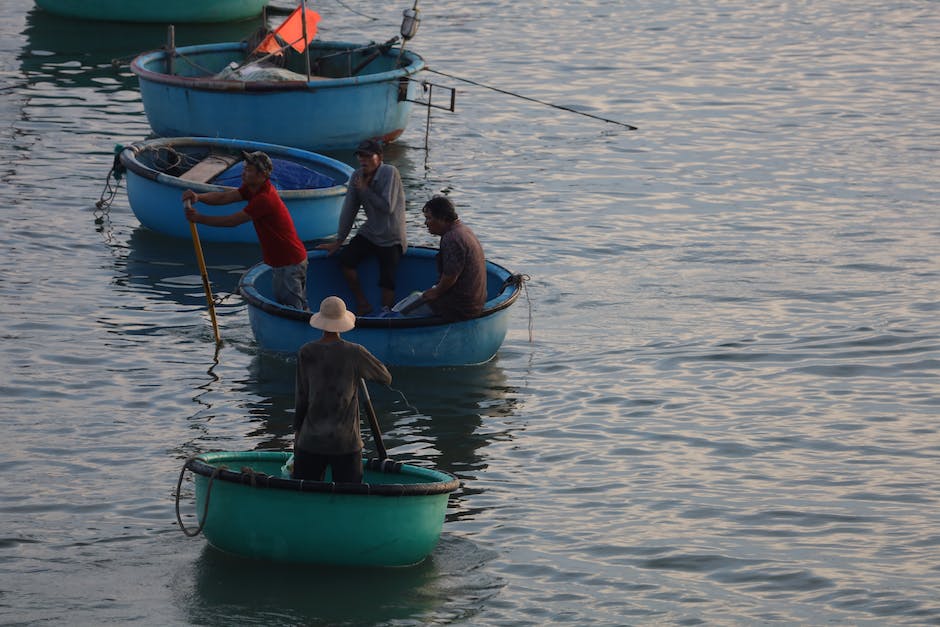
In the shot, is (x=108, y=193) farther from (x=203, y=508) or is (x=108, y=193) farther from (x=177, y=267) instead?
(x=203, y=508)

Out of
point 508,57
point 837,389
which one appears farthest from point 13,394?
point 508,57

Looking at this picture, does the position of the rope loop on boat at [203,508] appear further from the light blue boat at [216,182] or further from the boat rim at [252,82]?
the boat rim at [252,82]

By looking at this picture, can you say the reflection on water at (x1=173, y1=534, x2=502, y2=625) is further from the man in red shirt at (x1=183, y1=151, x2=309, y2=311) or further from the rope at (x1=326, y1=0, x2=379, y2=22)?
the rope at (x1=326, y1=0, x2=379, y2=22)

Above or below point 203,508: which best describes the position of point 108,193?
above

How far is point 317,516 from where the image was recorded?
9.88m

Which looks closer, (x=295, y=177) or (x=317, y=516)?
(x=317, y=516)

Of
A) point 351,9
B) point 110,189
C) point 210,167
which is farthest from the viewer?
point 351,9

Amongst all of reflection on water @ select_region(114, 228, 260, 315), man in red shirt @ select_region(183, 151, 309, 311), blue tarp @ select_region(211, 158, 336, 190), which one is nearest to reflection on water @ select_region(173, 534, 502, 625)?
man in red shirt @ select_region(183, 151, 309, 311)

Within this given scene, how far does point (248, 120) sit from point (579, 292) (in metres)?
6.95

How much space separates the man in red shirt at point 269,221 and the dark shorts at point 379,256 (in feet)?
3.44

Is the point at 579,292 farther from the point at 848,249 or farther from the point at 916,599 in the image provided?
the point at 916,599

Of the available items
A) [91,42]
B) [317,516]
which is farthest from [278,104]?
[317,516]

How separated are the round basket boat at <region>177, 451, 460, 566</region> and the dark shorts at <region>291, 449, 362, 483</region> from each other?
21 cm

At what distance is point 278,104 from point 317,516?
12517 millimetres
